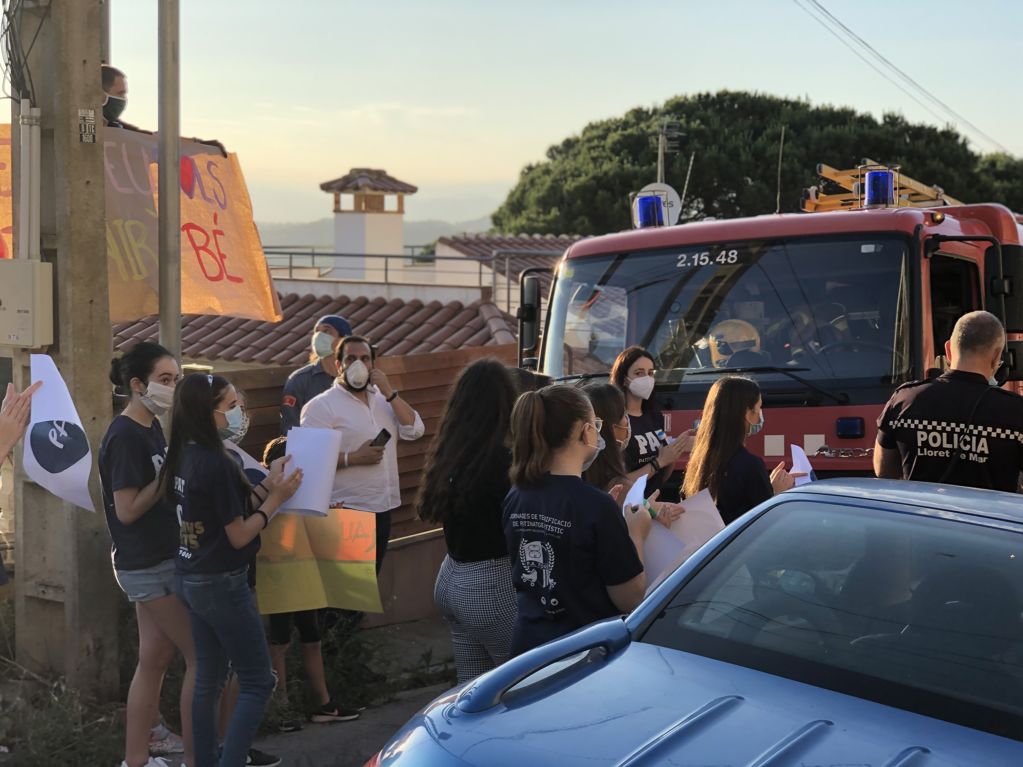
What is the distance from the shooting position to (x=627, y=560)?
12.1 feet

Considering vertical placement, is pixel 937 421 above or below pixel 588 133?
below

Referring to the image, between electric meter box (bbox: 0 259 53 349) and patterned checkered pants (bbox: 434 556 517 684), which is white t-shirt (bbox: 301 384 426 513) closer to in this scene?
electric meter box (bbox: 0 259 53 349)

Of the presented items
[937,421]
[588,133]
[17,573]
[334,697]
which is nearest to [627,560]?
[937,421]

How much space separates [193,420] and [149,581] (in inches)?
28.1

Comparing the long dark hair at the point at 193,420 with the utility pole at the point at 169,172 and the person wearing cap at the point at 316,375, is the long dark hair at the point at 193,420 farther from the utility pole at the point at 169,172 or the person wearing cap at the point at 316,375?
the person wearing cap at the point at 316,375

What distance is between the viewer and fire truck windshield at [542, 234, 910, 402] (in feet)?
22.5

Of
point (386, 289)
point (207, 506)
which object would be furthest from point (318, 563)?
point (386, 289)

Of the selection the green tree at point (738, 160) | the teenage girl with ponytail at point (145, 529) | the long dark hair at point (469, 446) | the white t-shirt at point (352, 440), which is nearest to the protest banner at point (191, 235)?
the white t-shirt at point (352, 440)

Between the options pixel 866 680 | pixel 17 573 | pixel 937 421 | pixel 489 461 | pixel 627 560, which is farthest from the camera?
pixel 17 573

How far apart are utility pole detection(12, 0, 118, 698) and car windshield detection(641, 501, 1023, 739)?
3126 millimetres

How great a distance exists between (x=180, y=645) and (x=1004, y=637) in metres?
3.01

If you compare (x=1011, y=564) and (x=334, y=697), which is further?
(x=334, y=697)

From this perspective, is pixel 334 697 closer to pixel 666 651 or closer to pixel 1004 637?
pixel 666 651

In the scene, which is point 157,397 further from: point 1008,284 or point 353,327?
point 353,327
